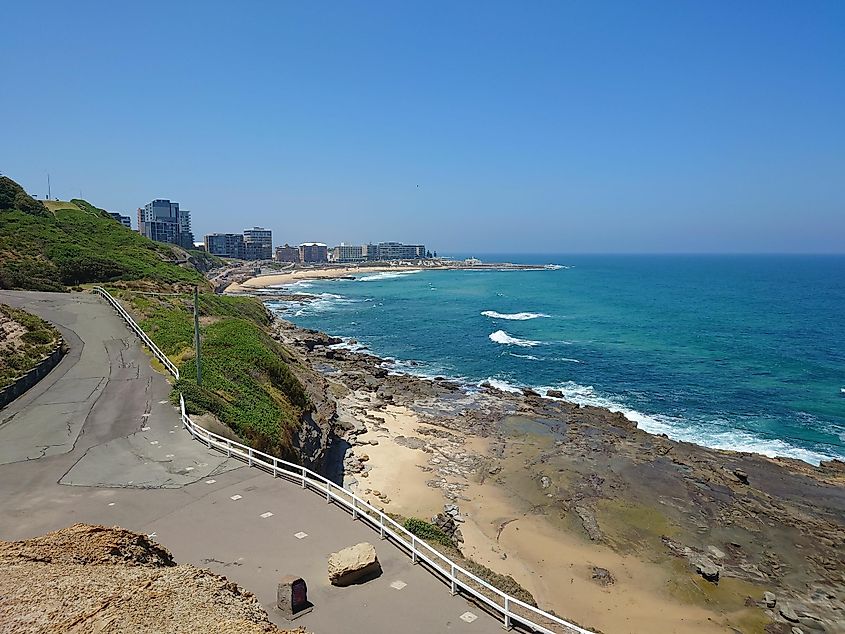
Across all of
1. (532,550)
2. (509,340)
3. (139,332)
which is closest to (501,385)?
(509,340)

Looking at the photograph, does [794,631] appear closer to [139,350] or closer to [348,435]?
[348,435]

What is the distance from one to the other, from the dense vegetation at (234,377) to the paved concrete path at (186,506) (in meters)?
1.94

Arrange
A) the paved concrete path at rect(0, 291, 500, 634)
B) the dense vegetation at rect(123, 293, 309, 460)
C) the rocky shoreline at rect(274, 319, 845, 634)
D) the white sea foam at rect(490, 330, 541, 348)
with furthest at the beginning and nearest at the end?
the white sea foam at rect(490, 330, 541, 348) < the dense vegetation at rect(123, 293, 309, 460) < the rocky shoreline at rect(274, 319, 845, 634) < the paved concrete path at rect(0, 291, 500, 634)

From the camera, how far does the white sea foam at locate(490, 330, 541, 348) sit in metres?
63.3

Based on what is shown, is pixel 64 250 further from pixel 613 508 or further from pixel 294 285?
pixel 294 285

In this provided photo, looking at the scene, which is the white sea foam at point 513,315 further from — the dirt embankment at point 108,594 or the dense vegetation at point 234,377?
the dirt embankment at point 108,594

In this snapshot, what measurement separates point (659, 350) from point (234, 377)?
4990 cm

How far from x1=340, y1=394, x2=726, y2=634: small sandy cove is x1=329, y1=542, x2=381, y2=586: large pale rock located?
404 inches

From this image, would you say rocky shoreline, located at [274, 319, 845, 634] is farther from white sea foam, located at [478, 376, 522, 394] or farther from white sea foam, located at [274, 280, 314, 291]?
white sea foam, located at [274, 280, 314, 291]

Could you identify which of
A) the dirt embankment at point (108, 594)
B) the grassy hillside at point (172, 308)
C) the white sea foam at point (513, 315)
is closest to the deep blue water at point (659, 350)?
the white sea foam at point (513, 315)

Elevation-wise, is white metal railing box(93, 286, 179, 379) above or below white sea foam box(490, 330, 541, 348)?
above

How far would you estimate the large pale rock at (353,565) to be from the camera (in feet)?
33.6

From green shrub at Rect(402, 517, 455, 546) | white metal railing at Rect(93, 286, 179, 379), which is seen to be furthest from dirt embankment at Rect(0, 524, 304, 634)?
white metal railing at Rect(93, 286, 179, 379)

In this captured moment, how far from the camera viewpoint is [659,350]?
5906 cm
